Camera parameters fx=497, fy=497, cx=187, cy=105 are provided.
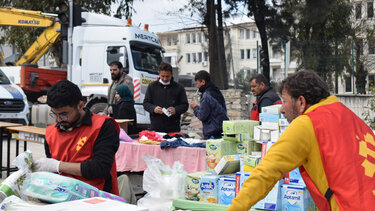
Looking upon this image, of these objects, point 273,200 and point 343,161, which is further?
point 273,200

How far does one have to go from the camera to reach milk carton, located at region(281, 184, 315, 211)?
3.54 meters

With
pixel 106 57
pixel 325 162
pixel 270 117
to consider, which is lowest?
pixel 325 162

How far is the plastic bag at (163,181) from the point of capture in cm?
438

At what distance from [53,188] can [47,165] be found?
43cm

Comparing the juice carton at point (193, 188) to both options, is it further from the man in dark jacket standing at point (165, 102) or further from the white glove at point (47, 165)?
the man in dark jacket standing at point (165, 102)

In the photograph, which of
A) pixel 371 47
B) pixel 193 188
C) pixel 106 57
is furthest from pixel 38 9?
pixel 193 188

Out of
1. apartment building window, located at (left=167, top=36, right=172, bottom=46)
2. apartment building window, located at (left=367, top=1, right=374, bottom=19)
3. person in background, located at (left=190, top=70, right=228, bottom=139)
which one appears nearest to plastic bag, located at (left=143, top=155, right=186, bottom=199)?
person in background, located at (left=190, top=70, right=228, bottom=139)

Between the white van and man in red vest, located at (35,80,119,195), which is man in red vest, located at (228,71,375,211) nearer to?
man in red vest, located at (35,80,119,195)

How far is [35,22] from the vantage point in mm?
17875

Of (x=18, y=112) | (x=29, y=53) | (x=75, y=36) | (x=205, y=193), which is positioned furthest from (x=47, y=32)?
(x=205, y=193)

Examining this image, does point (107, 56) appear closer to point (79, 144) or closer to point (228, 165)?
point (228, 165)

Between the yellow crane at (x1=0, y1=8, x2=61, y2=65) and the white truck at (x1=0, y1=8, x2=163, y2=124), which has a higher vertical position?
the yellow crane at (x1=0, y1=8, x2=61, y2=65)

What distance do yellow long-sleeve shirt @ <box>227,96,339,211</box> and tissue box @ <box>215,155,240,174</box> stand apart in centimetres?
167

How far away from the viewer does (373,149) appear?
8.36 feet
